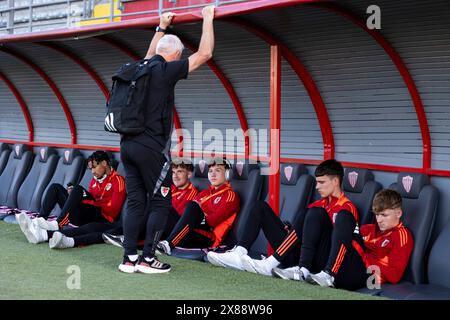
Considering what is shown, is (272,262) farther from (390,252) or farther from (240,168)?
(240,168)

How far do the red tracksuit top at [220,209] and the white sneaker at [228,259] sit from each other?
0.76 m

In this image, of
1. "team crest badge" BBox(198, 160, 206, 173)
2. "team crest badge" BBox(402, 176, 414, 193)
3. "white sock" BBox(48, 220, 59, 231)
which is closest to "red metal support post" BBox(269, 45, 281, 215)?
"team crest badge" BBox(402, 176, 414, 193)

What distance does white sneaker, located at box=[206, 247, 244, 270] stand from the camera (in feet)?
18.3

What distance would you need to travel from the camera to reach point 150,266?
212 inches

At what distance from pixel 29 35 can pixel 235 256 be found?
10.6 feet

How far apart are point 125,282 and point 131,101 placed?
1.24 metres

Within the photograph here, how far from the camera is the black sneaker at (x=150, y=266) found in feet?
17.6

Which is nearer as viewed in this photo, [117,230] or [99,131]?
[117,230]

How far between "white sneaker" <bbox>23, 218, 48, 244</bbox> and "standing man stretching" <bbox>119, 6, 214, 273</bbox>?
159 cm

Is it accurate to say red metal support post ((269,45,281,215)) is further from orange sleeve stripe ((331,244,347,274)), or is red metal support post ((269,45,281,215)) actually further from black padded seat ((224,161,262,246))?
orange sleeve stripe ((331,244,347,274))

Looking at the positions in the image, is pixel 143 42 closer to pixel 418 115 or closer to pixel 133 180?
pixel 133 180
